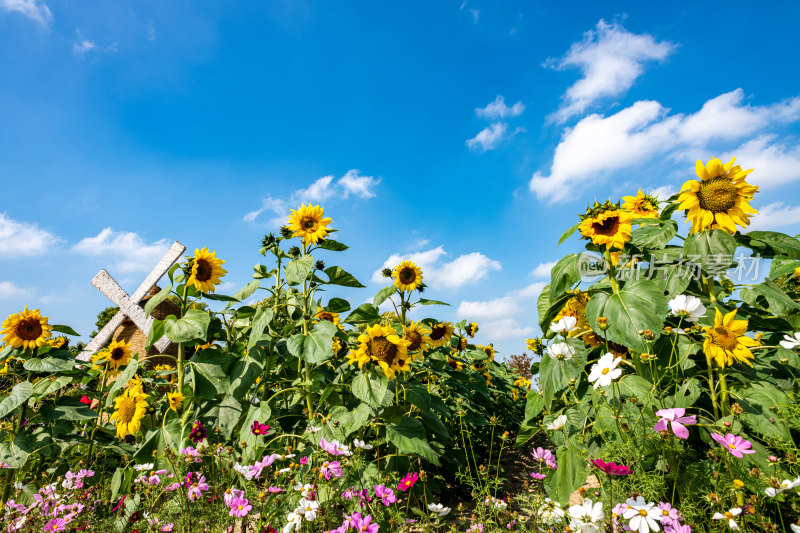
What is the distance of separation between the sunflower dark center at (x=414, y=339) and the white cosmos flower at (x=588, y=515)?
1879 mm

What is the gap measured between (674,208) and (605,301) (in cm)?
92

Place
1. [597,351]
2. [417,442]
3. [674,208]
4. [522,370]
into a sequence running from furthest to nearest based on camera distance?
[522,370], [597,351], [674,208], [417,442]

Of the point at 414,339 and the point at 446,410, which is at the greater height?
the point at 414,339

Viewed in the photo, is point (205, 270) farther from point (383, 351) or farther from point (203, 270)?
point (383, 351)

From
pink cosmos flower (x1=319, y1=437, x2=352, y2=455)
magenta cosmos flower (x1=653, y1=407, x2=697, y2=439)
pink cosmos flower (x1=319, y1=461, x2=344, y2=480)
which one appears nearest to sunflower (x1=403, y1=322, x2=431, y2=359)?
pink cosmos flower (x1=319, y1=437, x2=352, y2=455)

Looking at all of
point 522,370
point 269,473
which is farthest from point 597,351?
point 522,370

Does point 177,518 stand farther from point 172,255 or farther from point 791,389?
point 172,255

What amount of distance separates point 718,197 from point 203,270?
3618mm

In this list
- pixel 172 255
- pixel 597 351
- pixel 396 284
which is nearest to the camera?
pixel 597 351

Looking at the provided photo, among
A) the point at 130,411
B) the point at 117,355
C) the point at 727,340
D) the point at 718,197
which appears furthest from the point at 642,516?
the point at 117,355

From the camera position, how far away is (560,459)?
247cm

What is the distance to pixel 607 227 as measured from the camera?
2.78m

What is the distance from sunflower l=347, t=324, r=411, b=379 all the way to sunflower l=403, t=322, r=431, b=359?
0.48 m

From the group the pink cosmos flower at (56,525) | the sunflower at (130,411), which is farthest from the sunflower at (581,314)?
the sunflower at (130,411)
